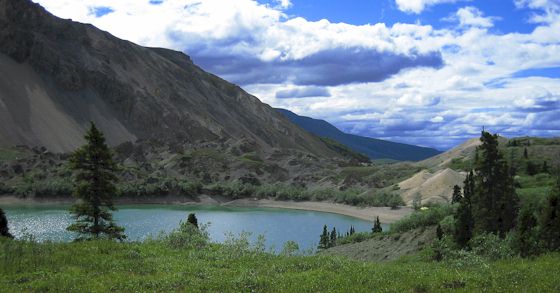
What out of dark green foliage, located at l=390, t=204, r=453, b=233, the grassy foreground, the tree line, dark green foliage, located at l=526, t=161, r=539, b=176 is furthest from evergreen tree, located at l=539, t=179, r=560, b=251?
dark green foliage, located at l=526, t=161, r=539, b=176

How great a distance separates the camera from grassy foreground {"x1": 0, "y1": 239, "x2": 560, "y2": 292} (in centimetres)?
1436

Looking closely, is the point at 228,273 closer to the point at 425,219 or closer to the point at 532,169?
the point at 425,219

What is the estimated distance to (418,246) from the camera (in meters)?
48.6

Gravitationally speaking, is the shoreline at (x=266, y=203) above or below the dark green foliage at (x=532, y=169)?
below

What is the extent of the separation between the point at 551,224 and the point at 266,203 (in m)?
149

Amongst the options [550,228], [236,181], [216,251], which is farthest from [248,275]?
[236,181]

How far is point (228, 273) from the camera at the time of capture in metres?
16.6

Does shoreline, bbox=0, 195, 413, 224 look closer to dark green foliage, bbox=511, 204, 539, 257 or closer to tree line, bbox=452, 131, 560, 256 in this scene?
tree line, bbox=452, 131, 560, 256

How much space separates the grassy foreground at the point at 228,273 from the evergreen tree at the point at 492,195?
24353mm

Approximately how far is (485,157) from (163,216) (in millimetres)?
89530

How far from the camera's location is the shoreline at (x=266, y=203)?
138375mm

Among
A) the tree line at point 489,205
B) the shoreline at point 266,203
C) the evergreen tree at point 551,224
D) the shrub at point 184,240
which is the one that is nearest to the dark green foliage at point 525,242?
the evergreen tree at point 551,224

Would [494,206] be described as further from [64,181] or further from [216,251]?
[64,181]

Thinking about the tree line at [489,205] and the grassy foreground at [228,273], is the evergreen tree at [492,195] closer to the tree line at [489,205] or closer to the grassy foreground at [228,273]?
the tree line at [489,205]
